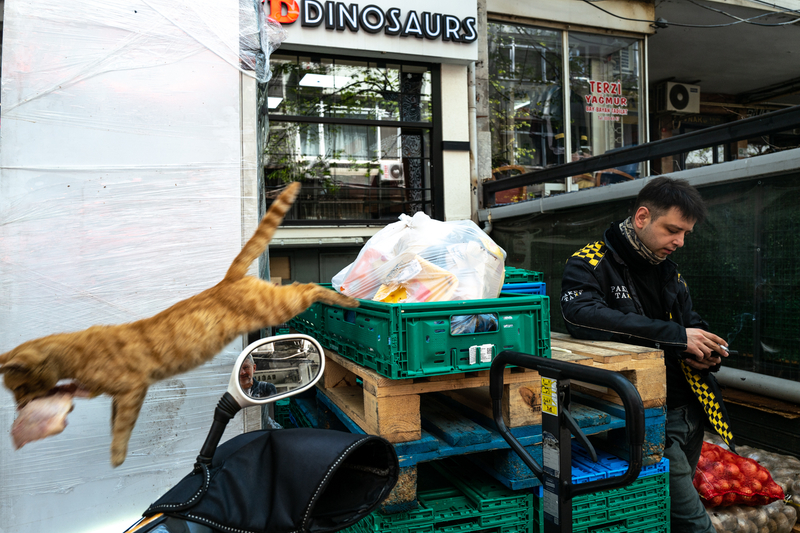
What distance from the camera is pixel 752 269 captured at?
4086mm

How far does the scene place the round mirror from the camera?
149 centimetres

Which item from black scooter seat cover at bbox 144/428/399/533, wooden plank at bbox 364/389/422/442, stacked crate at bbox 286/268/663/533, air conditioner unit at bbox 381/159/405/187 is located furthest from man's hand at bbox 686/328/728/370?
air conditioner unit at bbox 381/159/405/187

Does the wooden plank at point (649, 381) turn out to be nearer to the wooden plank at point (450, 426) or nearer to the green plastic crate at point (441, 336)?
the green plastic crate at point (441, 336)

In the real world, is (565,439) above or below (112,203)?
below

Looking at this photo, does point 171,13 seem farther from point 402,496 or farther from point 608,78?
point 608,78

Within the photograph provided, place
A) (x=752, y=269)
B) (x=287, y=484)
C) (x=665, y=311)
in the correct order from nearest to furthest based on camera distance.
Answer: (x=287, y=484) → (x=665, y=311) → (x=752, y=269)

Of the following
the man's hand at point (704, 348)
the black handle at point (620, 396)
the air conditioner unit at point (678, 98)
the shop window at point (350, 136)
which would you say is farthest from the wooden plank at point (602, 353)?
the air conditioner unit at point (678, 98)

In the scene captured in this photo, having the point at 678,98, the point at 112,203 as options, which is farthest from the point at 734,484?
the point at 678,98

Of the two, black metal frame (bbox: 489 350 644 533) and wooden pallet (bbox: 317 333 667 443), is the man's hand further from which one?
black metal frame (bbox: 489 350 644 533)

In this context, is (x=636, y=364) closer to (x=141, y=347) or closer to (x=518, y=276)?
(x=518, y=276)

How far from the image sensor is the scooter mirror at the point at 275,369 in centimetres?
145

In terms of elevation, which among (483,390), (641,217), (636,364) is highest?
(641,217)

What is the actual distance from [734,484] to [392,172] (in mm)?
5740

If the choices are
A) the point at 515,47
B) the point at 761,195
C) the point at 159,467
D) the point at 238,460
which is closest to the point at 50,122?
the point at 159,467
